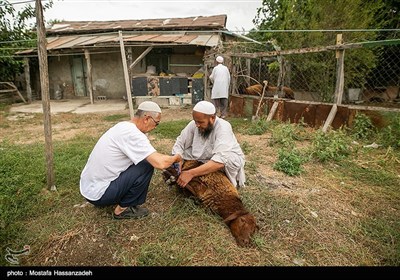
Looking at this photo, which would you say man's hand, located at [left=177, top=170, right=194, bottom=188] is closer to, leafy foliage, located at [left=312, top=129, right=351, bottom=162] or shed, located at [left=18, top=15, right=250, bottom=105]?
leafy foliage, located at [left=312, top=129, right=351, bottom=162]

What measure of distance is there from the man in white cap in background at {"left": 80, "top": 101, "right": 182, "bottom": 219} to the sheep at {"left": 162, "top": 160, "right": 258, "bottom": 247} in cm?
41

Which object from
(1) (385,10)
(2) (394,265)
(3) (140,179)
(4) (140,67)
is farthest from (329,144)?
(4) (140,67)

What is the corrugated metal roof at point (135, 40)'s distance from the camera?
33.8 ft

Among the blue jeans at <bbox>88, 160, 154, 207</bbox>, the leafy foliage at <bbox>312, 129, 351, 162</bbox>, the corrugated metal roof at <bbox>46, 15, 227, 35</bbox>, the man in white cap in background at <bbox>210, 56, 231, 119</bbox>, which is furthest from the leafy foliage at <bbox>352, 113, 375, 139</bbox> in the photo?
the corrugated metal roof at <bbox>46, 15, 227, 35</bbox>

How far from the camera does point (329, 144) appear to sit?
4531 millimetres

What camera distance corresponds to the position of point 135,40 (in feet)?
34.2

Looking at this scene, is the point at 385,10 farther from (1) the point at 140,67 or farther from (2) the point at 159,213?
(2) the point at 159,213

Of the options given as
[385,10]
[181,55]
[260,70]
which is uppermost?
[385,10]

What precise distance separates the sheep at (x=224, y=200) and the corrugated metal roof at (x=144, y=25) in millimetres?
10496

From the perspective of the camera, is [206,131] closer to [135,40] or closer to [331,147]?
[331,147]

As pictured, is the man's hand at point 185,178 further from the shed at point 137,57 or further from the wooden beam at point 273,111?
the shed at point 137,57

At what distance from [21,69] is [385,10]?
1596 centimetres

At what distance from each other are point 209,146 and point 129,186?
96cm

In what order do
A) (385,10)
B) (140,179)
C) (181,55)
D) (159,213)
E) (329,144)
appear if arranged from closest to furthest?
(140,179), (159,213), (329,144), (385,10), (181,55)
